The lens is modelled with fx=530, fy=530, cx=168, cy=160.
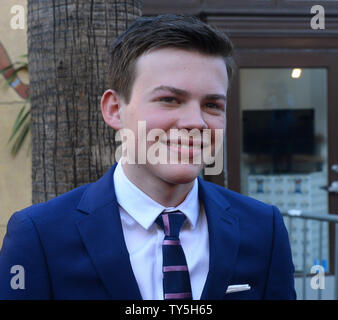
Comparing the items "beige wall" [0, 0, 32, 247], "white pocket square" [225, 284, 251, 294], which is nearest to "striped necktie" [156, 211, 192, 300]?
"white pocket square" [225, 284, 251, 294]

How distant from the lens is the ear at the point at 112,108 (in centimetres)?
152

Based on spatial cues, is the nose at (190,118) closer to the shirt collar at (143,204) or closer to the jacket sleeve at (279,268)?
the shirt collar at (143,204)

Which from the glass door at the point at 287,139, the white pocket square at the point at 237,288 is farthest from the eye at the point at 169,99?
the glass door at the point at 287,139

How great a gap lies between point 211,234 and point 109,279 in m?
0.31

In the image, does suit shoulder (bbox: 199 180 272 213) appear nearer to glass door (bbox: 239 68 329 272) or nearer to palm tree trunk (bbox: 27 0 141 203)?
palm tree trunk (bbox: 27 0 141 203)

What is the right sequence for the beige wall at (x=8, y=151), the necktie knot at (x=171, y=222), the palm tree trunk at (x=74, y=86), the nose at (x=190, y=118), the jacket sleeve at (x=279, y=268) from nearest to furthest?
the nose at (x=190, y=118) < the necktie knot at (x=171, y=222) < the jacket sleeve at (x=279, y=268) < the palm tree trunk at (x=74, y=86) < the beige wall at (x=8, y=151)

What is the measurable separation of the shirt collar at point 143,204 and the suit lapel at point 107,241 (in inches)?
1.1

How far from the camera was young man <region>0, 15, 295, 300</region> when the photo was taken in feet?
4.39

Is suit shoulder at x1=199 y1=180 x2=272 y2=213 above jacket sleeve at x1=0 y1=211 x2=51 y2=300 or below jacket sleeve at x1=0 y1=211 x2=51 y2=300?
above

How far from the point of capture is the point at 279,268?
62.2 inches

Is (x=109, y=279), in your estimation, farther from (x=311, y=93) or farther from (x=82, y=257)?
(x=311, y=93)

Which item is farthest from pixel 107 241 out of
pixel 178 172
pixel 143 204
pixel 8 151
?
pixel 8 151

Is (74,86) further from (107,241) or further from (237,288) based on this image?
(237,288)

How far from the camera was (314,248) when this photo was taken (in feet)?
19.4
